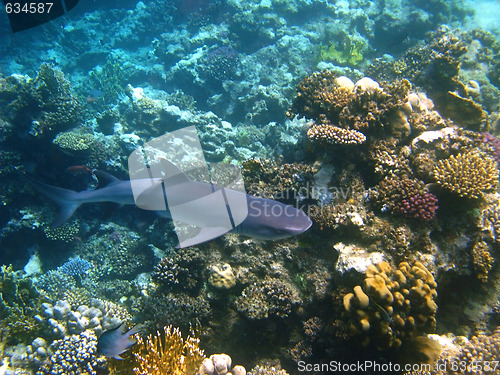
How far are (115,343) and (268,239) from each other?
287 centimetres

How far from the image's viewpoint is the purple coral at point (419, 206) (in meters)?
3.96

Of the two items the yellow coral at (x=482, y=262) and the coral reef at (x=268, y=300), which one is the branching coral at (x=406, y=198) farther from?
the coral reef at (x=268, y=300)

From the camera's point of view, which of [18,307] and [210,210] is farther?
[18,307]

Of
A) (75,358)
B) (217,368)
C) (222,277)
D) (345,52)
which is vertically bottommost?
(75,358)

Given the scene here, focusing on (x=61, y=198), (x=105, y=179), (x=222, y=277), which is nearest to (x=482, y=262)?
(x=222, y=277)

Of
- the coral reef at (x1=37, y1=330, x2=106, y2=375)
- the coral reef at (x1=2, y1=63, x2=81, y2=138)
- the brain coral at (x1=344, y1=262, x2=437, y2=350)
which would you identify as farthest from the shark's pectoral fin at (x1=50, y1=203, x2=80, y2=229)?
the brain coral at (x1=344, y1=262, x2=437, y2=350)

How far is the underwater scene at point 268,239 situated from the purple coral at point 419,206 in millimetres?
28

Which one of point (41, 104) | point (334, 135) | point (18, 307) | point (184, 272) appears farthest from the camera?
point (41, 104)

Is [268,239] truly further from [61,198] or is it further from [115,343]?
[61,198]

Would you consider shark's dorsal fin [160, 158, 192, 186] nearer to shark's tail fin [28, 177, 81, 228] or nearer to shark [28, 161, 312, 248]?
shark [28, 161, 312, 248]

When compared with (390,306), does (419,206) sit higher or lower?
higher

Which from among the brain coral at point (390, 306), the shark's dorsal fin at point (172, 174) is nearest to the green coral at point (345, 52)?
the shark's dorsal fin at point (172, 174)

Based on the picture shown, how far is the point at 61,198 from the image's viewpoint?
16.3 feet

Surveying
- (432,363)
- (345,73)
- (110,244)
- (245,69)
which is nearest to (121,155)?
(110,244)
